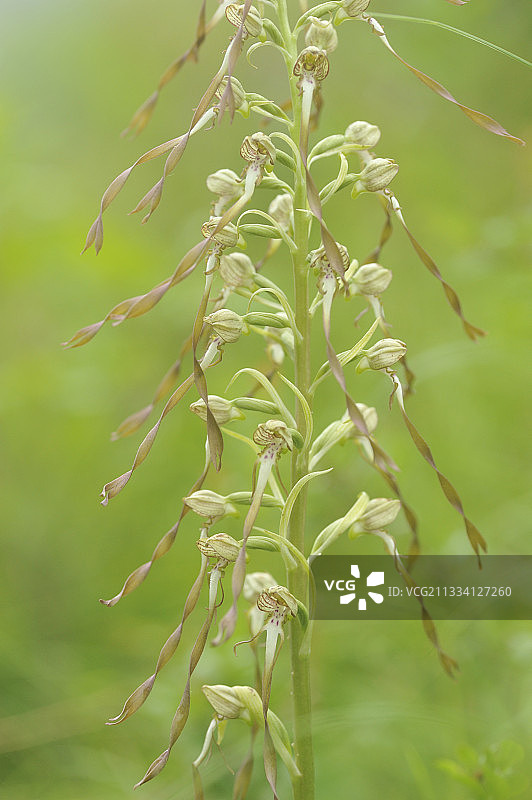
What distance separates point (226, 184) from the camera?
1.31 meters

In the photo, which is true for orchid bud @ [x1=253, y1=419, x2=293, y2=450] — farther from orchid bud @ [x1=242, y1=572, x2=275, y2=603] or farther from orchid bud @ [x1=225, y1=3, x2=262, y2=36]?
orchid bud @ [x1=225, y1=3, x2=262, y2=36]

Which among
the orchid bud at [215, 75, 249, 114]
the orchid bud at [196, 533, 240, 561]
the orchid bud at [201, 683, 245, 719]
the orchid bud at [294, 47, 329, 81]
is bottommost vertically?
the orchid bud at [201, 683, 245, 719]

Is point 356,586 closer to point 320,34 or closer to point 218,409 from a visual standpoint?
point 218,409

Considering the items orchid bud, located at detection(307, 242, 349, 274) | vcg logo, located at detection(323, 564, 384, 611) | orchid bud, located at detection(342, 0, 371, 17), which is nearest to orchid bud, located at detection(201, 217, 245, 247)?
orchid bud, located at detection(307, 242, 349, 274)

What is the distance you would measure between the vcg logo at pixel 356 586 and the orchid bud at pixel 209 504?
692 millimetres

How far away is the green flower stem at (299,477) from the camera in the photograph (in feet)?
4.04

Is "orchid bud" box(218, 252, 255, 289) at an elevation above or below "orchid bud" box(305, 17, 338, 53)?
below

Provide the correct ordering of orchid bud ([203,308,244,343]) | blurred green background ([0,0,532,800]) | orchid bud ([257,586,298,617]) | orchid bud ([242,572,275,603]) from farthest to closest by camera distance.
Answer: blurred green background ([0,0,532,800])
orchid bud ([242,572,275,603])
orchid bud ([203,308,244,343])
orchid bud ([257,586,298,617])

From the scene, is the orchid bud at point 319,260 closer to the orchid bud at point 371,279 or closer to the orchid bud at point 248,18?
the orchid bud at point 371,279

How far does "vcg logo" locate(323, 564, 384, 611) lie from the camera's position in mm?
1944

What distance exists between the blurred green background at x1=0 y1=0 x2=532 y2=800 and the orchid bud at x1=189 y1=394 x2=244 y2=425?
586 millimetres

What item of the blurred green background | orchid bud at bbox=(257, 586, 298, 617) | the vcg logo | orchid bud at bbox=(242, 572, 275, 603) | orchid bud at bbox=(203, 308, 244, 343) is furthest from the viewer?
the vcg logo

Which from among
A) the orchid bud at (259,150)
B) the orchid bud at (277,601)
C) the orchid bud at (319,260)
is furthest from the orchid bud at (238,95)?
the orchid bud at (277,601)

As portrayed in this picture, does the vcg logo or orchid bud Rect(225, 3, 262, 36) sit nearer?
orchid bud Rect(225, 3, 262, 36)
